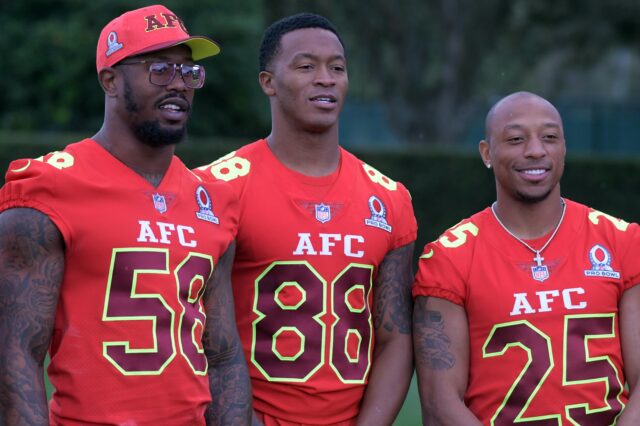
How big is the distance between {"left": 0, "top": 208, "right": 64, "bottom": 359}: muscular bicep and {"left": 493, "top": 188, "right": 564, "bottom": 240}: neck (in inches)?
79.5

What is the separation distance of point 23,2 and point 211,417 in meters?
18.1

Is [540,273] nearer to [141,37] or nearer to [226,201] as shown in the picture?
[226,201]

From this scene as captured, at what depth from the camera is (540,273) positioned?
4.73 meters

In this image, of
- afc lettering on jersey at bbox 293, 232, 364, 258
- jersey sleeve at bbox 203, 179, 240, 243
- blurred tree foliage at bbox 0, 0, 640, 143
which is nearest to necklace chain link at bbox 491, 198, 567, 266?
afc lettering on jersey at bbox 293, 232, 364, 258

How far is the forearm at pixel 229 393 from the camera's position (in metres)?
4.27

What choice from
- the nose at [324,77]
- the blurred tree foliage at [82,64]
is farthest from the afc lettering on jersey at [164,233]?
the blurred tree foliage at [82,64]

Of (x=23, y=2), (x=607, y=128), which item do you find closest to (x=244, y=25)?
(x=23, y=2)

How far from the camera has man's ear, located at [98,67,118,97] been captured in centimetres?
422

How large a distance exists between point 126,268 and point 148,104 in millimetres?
630

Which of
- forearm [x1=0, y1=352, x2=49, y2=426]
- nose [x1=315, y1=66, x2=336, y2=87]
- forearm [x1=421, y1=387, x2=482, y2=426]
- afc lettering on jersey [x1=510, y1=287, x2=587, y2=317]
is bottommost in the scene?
forearm [x1=421, y1=387, x2=482, y2=426]

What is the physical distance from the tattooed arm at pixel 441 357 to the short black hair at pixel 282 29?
1.27 meters

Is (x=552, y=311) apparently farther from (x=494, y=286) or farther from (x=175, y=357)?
(x=175, y=357)

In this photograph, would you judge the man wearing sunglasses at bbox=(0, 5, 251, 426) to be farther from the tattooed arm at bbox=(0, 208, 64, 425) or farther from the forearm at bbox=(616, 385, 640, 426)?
the forearm at bbox=(616, 385, 640, 426)

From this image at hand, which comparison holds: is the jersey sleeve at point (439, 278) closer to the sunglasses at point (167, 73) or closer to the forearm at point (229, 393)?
the forearm at point (229, 393)
